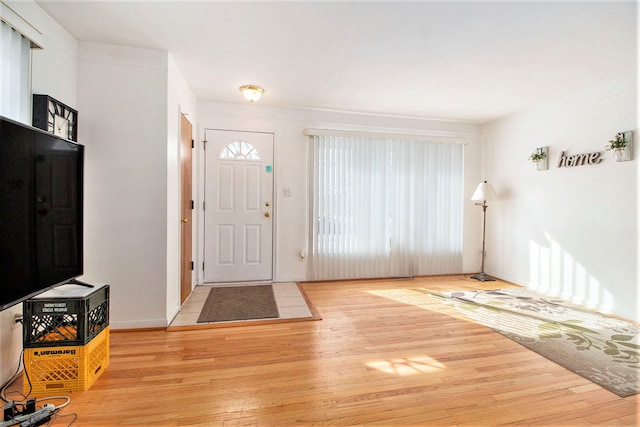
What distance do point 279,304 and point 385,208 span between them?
84.1 inches

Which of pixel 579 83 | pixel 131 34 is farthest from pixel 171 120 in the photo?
pixel 579 83

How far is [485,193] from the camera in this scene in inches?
166

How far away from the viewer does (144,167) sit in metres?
2.51

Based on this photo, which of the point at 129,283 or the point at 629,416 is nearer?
the point at 629,416

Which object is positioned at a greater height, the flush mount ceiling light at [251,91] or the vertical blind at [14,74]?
the flush mount ceiling light at [251,91]

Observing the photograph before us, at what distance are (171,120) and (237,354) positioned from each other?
214 centimetres

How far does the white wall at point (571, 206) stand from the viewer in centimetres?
292

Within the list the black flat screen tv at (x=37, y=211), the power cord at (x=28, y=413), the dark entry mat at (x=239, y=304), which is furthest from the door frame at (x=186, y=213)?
the power cord at (x=28, y=413)

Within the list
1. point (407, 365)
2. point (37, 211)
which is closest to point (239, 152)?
point (37, 211)

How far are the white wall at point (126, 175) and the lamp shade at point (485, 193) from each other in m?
4.09

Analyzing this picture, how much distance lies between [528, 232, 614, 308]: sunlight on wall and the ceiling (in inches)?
76.4

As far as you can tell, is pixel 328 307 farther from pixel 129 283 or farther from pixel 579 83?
pixel 579 83

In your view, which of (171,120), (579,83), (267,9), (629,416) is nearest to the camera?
(629,416)

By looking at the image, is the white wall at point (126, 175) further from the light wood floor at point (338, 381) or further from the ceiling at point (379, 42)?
the light wood floor at point (338, 381)
